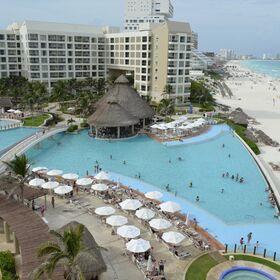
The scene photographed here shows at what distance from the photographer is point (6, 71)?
281ft

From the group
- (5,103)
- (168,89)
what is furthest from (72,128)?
(168,89)

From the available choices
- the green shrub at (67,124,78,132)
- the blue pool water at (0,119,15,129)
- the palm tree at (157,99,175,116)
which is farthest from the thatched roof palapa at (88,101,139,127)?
the blue pool water at (0,119,15,129)

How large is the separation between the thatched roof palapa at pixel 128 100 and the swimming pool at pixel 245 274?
36.8 meters

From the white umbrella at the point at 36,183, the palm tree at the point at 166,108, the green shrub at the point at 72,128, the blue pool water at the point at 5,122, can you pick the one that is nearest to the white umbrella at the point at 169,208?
the white umbrella at the point at 36,183

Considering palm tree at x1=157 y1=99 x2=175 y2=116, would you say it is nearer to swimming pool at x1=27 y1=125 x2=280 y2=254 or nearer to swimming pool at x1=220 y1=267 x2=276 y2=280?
swimming pool at x1=27 y1=125 x2=280 y2=254

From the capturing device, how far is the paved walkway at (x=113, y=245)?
1927 centimetres

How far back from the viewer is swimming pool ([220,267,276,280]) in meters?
19.8

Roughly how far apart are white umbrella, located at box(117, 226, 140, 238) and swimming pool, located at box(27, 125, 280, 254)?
6903 mm

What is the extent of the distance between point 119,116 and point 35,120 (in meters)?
15.9

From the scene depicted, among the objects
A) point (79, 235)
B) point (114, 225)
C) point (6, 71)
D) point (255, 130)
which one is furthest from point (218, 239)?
point (6, 71)

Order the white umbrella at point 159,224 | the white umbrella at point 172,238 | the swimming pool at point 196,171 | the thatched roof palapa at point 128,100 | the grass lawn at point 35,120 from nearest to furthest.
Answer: the white umbrella at point 172,238 < the white umbrella at point 159,224 < the swimming pool at point 196,171 < the grass lawn at point 35,120 < the thatched roof palapa at point 128,100

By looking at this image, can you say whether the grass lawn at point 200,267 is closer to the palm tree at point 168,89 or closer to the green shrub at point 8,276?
the green shrub at point 8,276

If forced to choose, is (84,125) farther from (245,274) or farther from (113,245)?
(245,274)

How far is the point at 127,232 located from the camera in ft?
71.4
